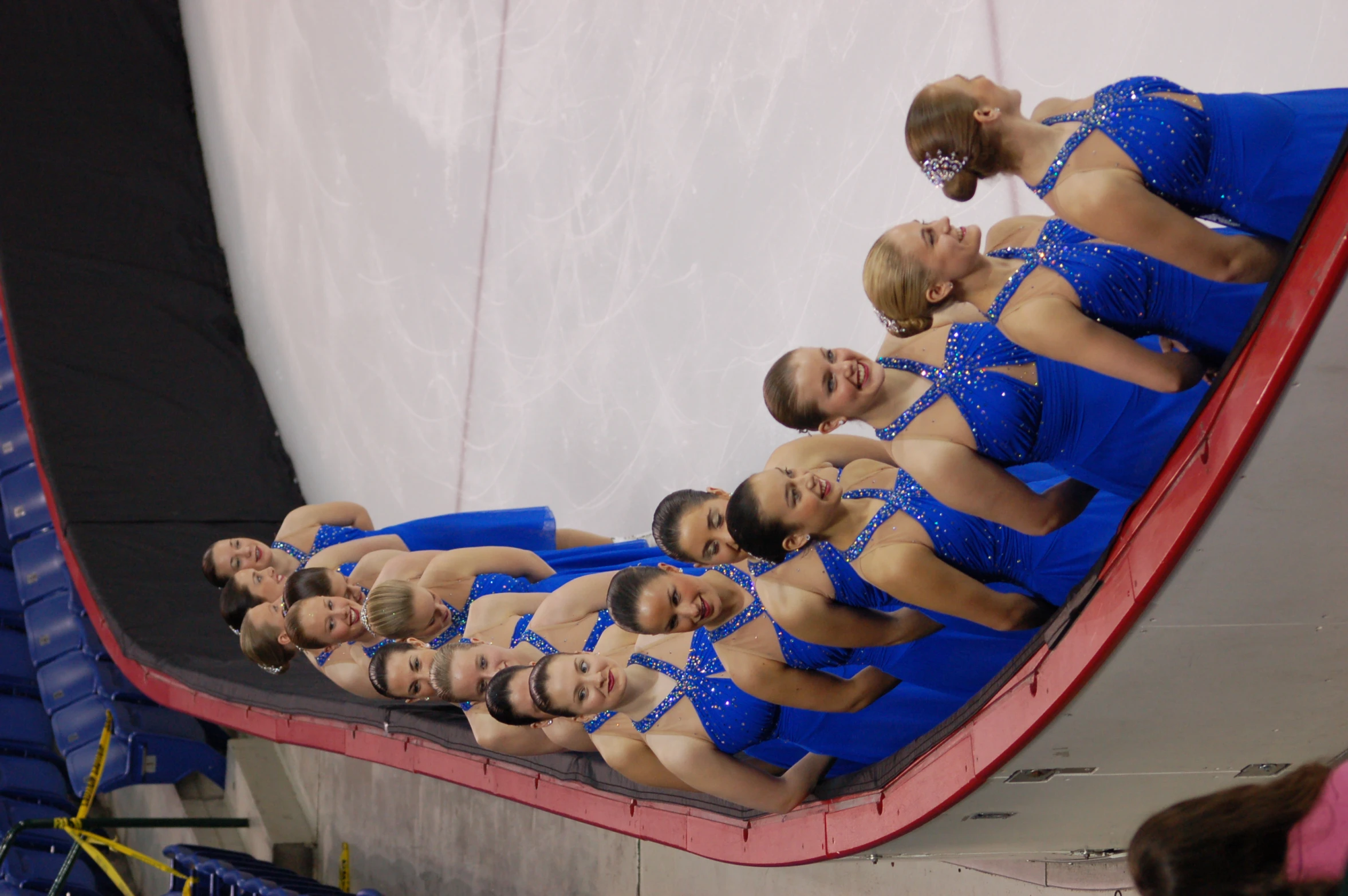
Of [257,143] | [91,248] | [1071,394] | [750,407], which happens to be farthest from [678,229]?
[91,248]

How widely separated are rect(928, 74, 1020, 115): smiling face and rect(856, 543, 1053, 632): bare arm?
0.79 m

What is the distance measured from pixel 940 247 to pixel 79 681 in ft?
20.5

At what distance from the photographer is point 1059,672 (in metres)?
1.97

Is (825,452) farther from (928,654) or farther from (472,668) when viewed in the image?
(472,668)

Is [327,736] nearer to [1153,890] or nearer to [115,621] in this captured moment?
[115,621]

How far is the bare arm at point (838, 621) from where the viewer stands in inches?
97.6

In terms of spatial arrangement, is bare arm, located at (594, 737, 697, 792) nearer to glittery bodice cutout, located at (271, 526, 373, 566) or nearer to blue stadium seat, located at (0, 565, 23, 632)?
glittery bodice cutout, located at (271, 526, 373, 566)

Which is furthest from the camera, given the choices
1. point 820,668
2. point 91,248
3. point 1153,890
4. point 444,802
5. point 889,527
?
point 91,248

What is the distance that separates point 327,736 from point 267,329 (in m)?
3.36

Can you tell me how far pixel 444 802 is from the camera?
17.6 feet

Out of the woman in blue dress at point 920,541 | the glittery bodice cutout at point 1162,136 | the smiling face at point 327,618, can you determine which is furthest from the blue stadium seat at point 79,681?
the glittery bodice cutout at point 1162,136

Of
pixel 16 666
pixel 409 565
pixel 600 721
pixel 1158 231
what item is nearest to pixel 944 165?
pixel 1158 231

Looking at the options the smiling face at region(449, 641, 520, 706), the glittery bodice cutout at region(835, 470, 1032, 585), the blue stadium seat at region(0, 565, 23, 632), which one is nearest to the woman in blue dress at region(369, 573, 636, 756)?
the smiling face at region(449, 641, 520, 706)

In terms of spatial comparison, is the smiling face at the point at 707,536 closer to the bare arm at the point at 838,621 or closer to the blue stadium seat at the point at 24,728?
the bare arm at the point at 838,621
